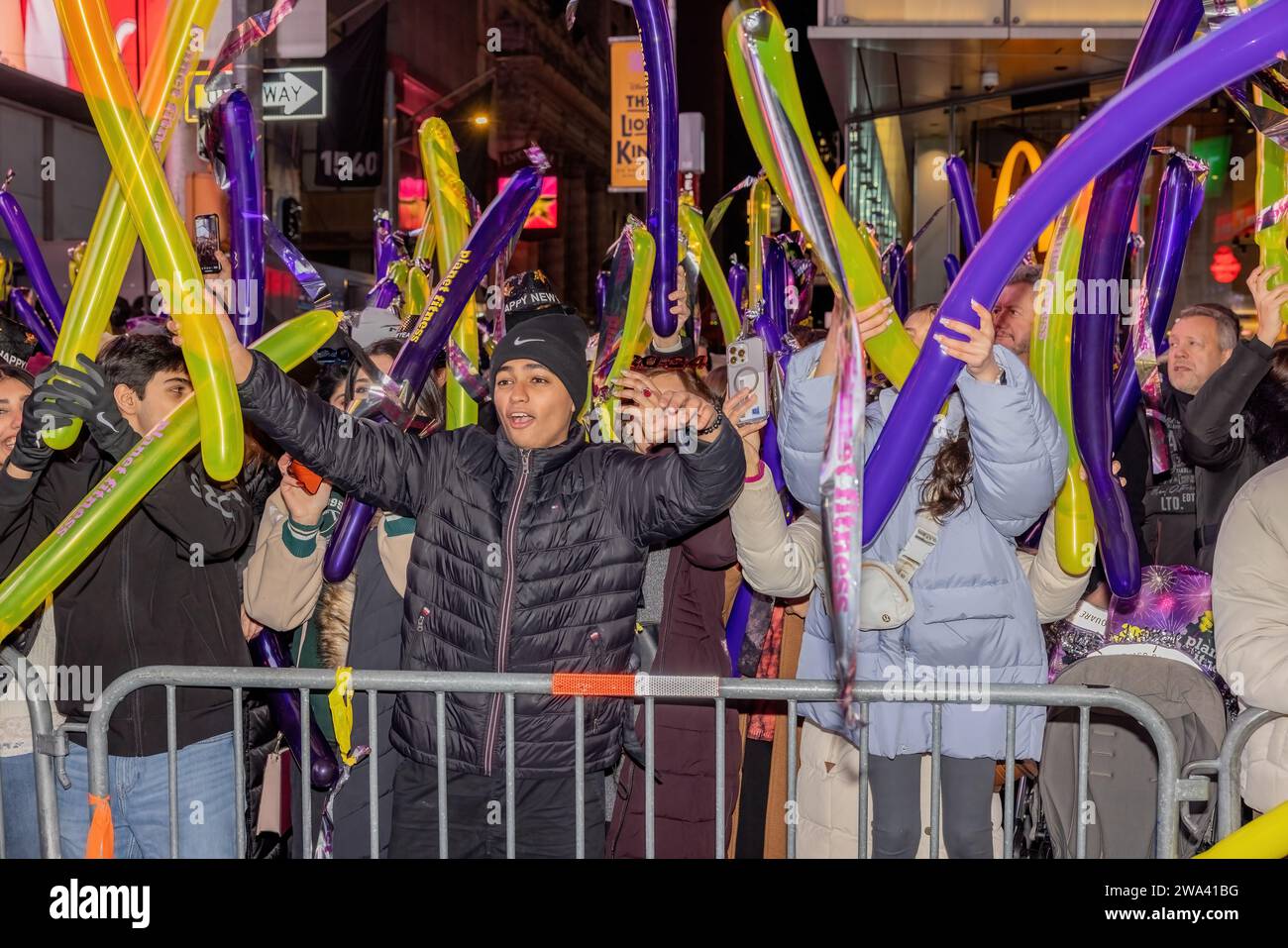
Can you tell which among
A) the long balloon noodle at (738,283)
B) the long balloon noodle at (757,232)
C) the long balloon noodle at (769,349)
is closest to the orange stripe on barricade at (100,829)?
the long balloon noodle at (769,349)

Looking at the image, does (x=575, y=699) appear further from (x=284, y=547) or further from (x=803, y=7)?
(x=803, y=7)

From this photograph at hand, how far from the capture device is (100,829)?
3.06 meters

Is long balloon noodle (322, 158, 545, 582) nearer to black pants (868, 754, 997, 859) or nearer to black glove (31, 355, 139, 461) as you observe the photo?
black glove (31, 355, 139, 461)

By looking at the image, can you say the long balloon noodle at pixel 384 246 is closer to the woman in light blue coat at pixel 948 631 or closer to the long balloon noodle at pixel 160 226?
the long balloon noodle at pixel 160 226

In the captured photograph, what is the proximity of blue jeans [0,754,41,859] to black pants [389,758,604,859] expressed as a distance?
1.07 m

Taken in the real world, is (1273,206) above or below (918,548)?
above

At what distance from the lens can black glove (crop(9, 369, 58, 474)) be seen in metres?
3.04

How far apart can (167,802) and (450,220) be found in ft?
6.32

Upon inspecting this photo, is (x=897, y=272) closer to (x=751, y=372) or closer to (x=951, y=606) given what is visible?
(x=751, y=372)

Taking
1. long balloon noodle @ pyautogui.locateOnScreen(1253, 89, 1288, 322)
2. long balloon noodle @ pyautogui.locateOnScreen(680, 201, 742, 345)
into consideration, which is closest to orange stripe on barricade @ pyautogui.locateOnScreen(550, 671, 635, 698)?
long balloon noodle @ pyautogui.locateOnScreen(680, 201, 742, 345)

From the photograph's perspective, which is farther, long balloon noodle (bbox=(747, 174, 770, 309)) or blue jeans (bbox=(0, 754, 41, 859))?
long balloon noodle (bbox=(747, 174, 770, 309))

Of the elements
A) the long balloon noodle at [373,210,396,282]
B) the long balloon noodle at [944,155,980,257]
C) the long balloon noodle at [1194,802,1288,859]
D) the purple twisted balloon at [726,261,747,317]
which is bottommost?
the long balloon noodle at [1194,802,1288,859]

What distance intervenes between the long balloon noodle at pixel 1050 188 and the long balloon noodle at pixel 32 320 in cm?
369
